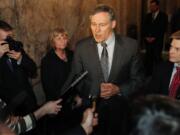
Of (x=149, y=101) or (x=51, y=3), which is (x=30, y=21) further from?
(x=149, y=101)

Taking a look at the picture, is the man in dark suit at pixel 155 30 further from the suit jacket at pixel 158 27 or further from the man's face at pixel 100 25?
the man's face at pixel 100 25

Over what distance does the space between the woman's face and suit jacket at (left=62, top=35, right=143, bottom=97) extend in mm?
1182

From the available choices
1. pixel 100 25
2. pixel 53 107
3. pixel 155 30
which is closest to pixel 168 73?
pixel 100 25

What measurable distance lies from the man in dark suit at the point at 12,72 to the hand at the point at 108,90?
98 cm

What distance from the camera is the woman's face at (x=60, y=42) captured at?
534 centimetres

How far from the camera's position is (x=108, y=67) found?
414 centimetres

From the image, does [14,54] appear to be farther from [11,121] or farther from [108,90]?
[11,121]

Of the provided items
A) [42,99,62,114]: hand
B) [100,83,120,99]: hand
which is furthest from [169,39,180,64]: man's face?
[42,99,62,114]: hand

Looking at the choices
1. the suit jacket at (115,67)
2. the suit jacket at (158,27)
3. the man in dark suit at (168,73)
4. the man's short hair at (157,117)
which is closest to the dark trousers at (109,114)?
the suit jacket at (115,67)

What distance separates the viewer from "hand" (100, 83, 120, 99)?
12.7 feet

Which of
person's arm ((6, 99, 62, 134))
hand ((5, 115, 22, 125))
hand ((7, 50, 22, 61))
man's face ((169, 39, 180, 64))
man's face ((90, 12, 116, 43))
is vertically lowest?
person's arm ((6, 99, 62, 134))

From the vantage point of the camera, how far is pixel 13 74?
4469mm

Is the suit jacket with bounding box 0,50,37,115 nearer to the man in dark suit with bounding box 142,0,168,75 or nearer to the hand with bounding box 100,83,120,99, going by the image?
the hand with bounding box 100,83,120,99

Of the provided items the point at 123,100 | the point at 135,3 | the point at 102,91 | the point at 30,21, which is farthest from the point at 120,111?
the point at 135,3
